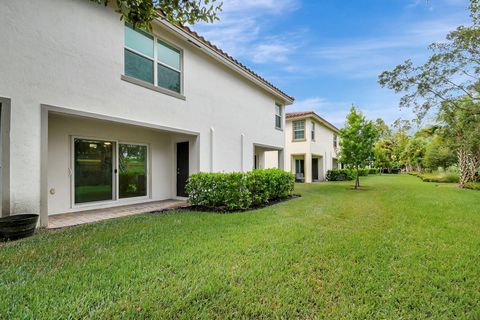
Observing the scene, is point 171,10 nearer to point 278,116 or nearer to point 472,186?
point 278,116

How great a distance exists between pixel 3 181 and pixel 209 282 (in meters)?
4.89

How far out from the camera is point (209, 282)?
304cm

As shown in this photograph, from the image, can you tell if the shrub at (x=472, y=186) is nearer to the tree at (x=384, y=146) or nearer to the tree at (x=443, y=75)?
the tree at (x=443, y=75)

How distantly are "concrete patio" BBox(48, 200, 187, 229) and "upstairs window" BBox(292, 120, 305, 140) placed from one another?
50.8 feet

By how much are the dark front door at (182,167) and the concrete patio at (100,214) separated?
1.29 metres

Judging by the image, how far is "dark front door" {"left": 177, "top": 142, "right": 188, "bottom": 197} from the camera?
32.6ft

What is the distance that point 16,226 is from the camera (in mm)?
4594

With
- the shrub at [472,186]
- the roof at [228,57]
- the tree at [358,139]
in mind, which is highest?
the roof at [228,57]

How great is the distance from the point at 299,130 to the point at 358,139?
22.8 ft

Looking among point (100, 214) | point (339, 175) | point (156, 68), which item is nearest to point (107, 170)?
point (100, 214)

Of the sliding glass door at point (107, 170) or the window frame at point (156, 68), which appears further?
the sliding glass door at point (107, 170)

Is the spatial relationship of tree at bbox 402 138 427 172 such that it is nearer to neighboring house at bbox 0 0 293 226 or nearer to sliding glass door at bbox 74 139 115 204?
neighboring house at bbox 0 0 293 226

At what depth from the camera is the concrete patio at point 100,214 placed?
19.9ft

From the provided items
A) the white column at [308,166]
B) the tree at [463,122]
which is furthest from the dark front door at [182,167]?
the white column at [308,166]
